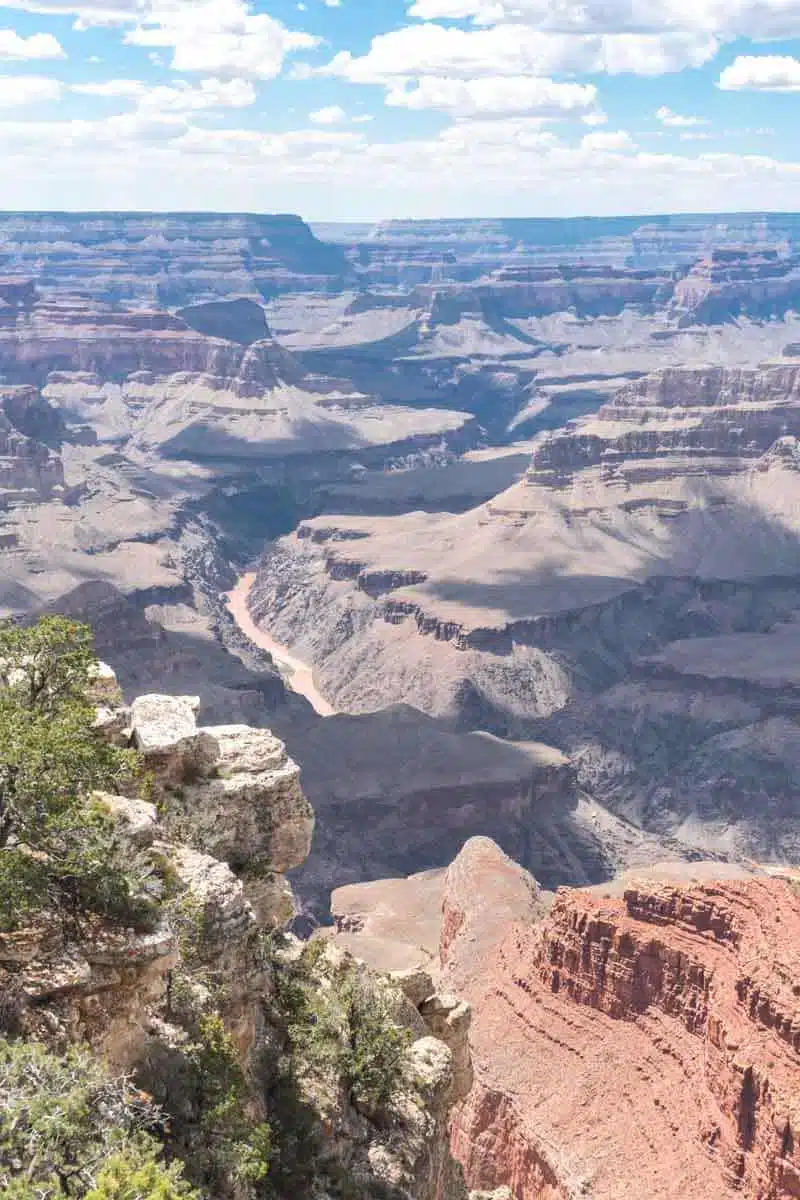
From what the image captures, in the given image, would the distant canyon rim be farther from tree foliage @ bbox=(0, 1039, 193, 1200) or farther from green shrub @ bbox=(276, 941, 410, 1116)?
tree foliage @ bbox=(0, 1039, 193, 1200)

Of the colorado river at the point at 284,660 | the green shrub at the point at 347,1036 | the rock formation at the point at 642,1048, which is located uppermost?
the green shrub at the point at 347,1036

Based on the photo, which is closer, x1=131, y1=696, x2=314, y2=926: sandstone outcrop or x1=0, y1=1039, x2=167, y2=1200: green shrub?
x1=0, y1=1039, x2=167, y2=1200: green shrub

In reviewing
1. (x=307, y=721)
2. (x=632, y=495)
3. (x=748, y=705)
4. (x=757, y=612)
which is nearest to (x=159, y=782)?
(x=307, y=721)

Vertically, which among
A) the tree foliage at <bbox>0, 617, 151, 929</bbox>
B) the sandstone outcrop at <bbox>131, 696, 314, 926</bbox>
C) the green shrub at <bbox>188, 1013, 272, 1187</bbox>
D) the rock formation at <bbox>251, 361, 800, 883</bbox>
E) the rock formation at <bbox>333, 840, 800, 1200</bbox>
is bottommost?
the rock formation at <bbox>251, 361, 800, 883</bbox>

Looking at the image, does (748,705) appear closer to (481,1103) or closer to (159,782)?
(481,1103)

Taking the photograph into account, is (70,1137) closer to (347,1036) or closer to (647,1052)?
(347,1036)

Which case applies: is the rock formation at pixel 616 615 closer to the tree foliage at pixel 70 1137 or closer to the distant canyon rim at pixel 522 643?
the distant canyon rim at pixel 522 643

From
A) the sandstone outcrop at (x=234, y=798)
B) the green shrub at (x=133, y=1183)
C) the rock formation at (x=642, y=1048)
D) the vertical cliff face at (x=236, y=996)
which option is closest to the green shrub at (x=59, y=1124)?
the green shrub at (x=133, y=1183)

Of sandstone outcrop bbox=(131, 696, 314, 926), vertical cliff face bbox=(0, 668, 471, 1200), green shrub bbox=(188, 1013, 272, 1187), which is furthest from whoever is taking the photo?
sandstone outcrop bbox=(131, 696, 314, 926)

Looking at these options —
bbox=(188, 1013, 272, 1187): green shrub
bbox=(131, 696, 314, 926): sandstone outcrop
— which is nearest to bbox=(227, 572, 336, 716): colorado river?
bbox=(131, 696, 314, 926): sandstone outcrop
